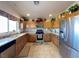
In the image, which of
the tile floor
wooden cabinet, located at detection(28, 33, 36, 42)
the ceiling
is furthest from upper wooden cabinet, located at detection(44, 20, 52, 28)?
the ceiling

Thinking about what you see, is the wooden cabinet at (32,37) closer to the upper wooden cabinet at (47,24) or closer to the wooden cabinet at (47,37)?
the wooden cabinet at (47,37)

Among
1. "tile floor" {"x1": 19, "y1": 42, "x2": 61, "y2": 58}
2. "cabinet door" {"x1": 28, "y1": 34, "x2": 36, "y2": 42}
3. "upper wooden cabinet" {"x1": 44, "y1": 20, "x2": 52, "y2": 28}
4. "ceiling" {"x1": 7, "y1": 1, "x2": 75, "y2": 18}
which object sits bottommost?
"tile floor" {"x1": 19, "y1": 42, "x2": 61, "y2": 58}

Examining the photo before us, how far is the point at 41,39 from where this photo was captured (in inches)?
399

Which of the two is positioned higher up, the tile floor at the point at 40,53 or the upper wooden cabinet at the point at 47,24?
the upper wooden cabinet at the point at 47,24

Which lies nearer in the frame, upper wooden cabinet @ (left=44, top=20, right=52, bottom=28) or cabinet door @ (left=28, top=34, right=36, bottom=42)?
cabinet door @ (left=28, top=34, right=36, bottom=42)

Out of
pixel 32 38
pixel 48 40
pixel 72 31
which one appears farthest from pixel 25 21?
pixel 72 31

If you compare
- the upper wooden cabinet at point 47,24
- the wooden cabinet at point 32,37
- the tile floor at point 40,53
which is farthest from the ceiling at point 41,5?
the upper wooden cabinet at point 47,24

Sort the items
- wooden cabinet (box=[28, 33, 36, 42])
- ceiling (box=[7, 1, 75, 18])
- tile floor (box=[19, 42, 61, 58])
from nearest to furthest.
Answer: ceiling (box=[7, 1, 75, 18]) < tile floor (box=[19, 42, 61, 58]) < wooden cabinet (box=[28, 33, 36, 42])

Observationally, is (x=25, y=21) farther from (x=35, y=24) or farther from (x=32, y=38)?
(x=32, y=38)

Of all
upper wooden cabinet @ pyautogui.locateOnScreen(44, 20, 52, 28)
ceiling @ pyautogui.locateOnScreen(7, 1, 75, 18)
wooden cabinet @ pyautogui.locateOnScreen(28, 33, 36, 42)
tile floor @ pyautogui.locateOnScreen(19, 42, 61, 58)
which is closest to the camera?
ceiling @ pyautogui.locateOnScreen(7, 1, 75, 18)

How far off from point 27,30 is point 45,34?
75.9 inches

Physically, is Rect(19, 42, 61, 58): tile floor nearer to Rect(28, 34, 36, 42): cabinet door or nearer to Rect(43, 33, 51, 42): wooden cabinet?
Rect(28, 34, 36, 42): cabinet door

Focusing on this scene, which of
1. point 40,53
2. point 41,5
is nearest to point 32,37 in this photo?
point 40,53

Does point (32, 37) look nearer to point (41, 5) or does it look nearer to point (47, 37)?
point (47, 37)
